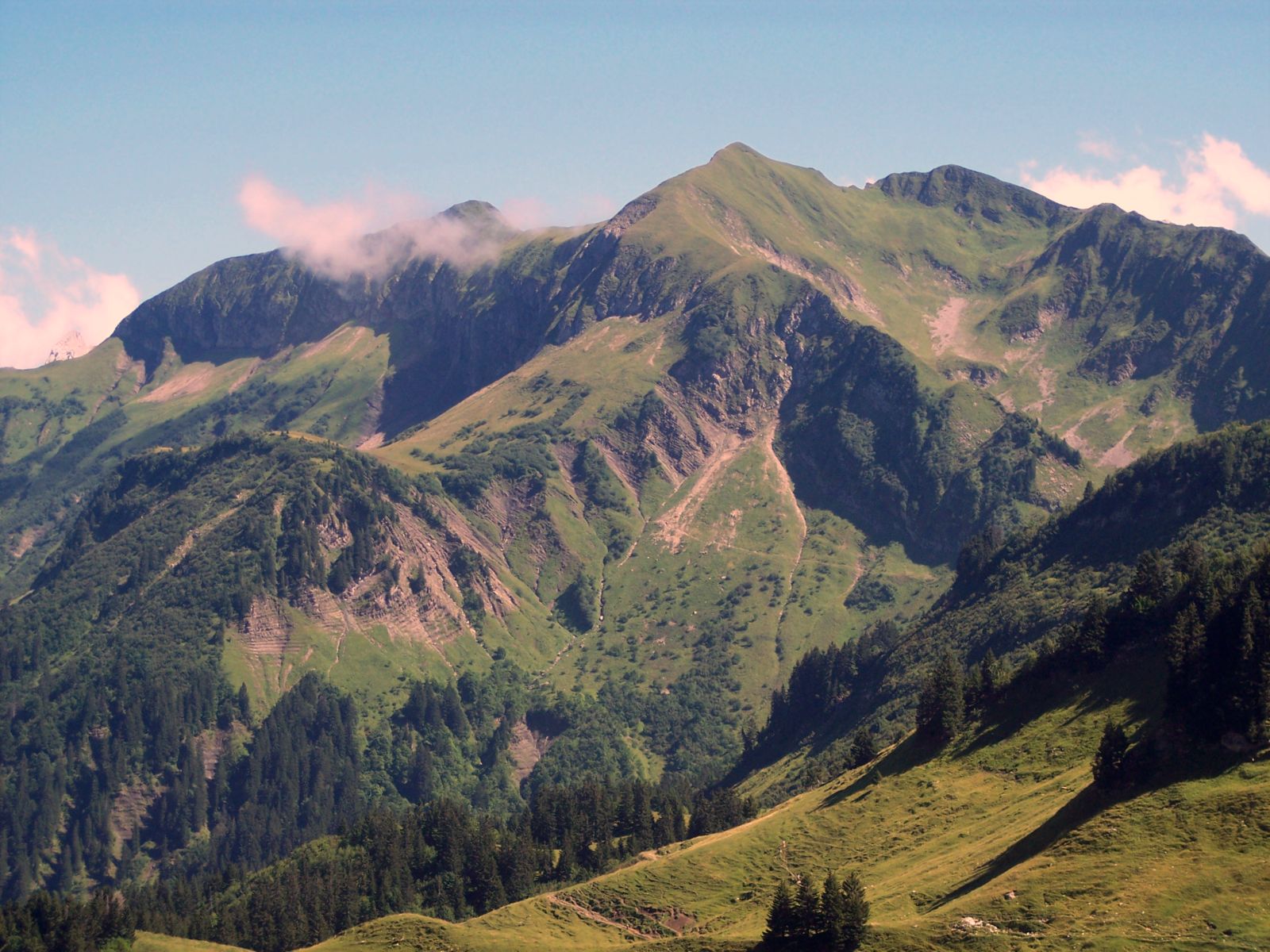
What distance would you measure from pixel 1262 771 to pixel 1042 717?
4875 cm

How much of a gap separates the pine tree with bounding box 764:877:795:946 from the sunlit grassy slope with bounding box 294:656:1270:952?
435 cm

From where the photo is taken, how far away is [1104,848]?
120688mm

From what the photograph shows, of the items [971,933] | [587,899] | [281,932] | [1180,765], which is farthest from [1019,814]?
[281,932]

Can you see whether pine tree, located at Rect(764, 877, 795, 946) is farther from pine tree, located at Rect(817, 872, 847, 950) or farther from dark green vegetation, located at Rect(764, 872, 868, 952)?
pine tree, located at Rect(817, 872, 847, 950)

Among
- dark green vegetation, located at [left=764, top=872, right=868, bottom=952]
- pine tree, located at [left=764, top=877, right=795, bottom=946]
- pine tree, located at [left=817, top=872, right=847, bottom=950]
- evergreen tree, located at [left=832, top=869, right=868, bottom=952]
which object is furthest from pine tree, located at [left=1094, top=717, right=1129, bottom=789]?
pine tree, located at [left=764, top=877, right=795, bottom=946]

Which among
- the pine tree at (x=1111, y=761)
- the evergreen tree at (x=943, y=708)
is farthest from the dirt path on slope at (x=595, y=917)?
the pine tree at (x=1111, y=761)

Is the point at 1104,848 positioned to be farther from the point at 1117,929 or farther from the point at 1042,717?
the point at 1042,717

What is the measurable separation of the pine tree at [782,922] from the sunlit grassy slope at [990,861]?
171 inches

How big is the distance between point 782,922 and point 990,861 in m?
25.3

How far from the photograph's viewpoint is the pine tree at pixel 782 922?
123375mm

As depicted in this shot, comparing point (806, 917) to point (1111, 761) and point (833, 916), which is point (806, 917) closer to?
point (833, 916)

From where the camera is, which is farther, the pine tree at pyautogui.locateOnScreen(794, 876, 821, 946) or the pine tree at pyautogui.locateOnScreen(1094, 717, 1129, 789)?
the pine tree at pyautogui.locateOnScreen(1094, 717, 1129, 789)

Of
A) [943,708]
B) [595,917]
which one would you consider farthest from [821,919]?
[943,708]

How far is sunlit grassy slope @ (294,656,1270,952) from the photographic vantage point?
110m
